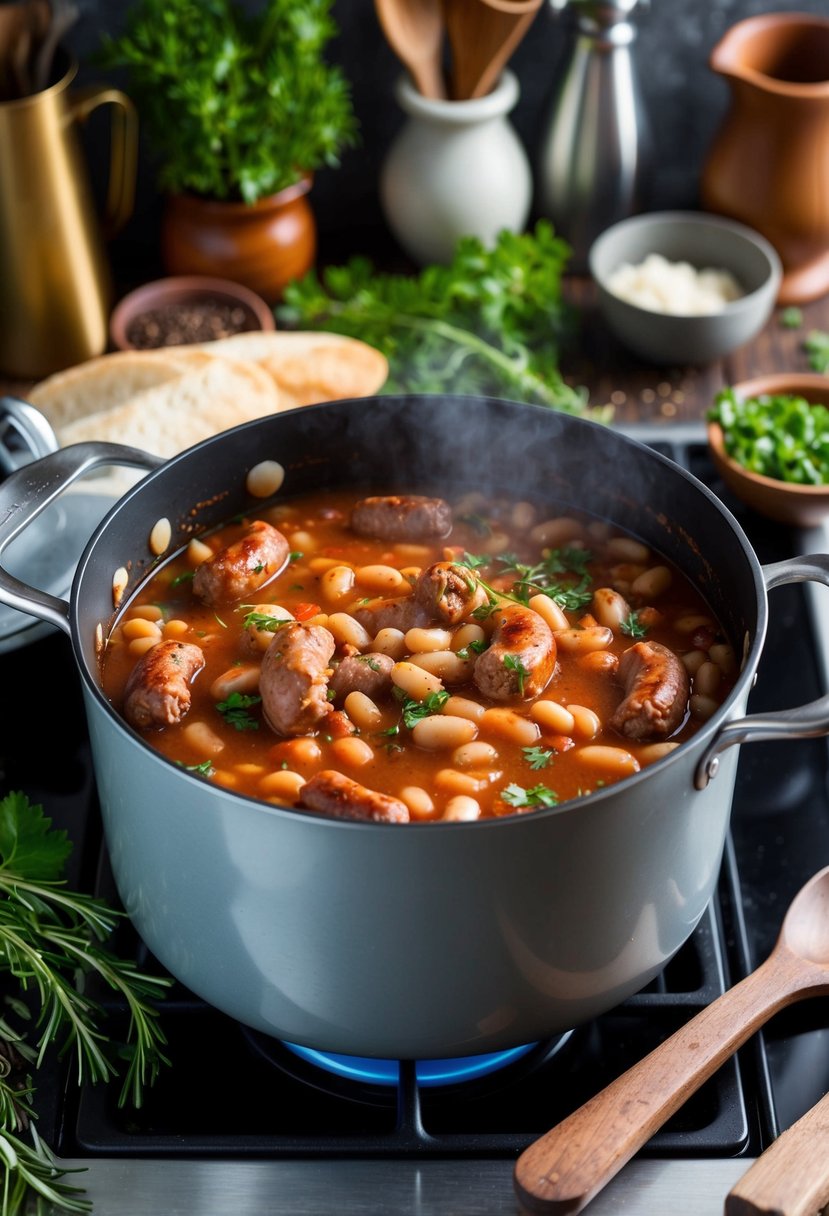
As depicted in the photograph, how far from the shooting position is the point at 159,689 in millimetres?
2361

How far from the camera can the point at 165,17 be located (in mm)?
3725

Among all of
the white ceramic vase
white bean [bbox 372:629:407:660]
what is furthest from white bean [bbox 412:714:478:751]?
the white ceramic vase

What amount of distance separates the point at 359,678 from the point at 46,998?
2.49ft

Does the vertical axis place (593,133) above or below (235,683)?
above

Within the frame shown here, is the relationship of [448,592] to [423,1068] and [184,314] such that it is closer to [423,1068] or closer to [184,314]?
[423,1068]

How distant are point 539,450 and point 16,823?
1281 millimetres

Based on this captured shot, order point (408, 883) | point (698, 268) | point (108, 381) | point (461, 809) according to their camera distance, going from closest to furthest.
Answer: point (408, 883)
point (461, 809)
point (108, 381)
point (698, 268)

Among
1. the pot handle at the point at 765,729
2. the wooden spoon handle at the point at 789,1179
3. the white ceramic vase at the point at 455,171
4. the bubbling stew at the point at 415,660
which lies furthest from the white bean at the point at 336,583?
the white ceramic vase at the point at 455,171

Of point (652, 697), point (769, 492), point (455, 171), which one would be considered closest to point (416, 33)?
point (455, 171)

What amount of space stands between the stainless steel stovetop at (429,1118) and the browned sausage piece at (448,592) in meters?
0.73

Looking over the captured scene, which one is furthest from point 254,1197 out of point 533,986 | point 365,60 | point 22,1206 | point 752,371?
point 365,60

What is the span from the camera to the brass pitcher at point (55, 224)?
143 inches

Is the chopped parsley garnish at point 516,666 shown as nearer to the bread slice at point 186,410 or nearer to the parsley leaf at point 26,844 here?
the parsley leaf at point 26,844

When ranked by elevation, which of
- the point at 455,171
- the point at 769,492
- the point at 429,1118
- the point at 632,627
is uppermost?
the point at 455,171
